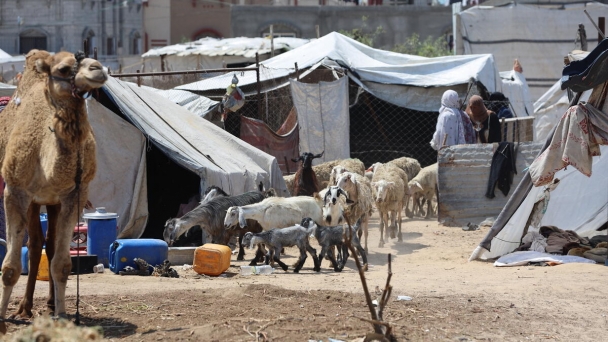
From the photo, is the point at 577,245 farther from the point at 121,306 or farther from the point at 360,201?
the point at 121,306

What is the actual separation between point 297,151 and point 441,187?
12.2ft

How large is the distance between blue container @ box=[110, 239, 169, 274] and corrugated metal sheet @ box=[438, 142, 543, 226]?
20.3ft

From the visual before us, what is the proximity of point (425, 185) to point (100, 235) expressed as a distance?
7203 mm

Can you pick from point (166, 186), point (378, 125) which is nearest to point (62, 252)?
point (166, 186)

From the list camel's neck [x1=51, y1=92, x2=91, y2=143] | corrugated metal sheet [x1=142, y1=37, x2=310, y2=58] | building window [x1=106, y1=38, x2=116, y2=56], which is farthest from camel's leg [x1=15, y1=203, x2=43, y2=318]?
building window [x1=106, y1=38, x2=116, y2=56]

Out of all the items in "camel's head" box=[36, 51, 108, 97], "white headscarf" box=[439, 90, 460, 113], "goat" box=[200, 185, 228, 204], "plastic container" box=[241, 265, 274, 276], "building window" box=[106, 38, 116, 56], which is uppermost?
"building window" box=[106, 38, 116, 56]

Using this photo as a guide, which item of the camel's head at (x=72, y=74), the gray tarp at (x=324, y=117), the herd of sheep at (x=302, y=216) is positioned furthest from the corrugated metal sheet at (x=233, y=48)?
the camel's head at (x=72, y=74)

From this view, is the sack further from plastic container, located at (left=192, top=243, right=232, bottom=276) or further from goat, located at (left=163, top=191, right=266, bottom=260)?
plastic container, located at (left=192, top=243, right=232, bottom=276)

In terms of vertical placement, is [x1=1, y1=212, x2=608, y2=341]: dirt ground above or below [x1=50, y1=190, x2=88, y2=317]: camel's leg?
below

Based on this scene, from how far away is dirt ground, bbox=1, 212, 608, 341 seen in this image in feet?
21.9

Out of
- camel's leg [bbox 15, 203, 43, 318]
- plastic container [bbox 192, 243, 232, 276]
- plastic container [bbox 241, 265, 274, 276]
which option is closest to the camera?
camel's leg [bbox 15, 203, 43, 318]

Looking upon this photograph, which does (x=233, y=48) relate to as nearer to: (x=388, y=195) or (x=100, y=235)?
(x=388, y=195)

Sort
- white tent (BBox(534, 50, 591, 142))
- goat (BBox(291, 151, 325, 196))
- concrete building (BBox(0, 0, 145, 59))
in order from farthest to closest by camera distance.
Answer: concrete building (BBox(0, 0, 145, 59))
white tent (BBox(534, 50, 591, 142))
goat (BBox(291, 151, 325, 196))

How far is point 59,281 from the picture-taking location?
269 inches
